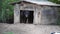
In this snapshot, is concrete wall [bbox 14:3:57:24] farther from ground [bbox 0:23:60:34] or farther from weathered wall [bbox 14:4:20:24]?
ground [bbox 0:23:60:34]

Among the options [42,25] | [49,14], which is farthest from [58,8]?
[42,25]

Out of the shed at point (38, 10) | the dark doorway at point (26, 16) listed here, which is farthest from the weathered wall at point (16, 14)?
the dark doorway at point (26, 16)

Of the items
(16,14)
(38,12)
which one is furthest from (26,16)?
(38,12)

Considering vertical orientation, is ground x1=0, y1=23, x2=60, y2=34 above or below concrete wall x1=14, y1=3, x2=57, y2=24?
below

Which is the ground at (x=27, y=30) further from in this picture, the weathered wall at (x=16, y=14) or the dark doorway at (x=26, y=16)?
the dark doorway at (x=26, y=16)

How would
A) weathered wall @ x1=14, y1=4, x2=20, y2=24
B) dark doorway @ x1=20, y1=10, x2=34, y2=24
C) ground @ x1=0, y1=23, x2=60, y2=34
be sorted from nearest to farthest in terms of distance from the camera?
1. ground @ x1=0, y1=23, x2=60, y2=34
2. weathered wall @ x1=14, y1=4, x2=20, y2=24
3. dark doorway @ x1=20, y1=10, x2=34, y2=24

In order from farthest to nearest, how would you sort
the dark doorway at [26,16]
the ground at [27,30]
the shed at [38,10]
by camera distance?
the dark doorway at [26,16], the shed at [38,10], the ground at [27,30]

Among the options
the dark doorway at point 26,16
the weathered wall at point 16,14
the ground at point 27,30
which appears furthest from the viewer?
the dark doorway at point 26,16

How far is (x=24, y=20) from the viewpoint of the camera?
2059 centimetres

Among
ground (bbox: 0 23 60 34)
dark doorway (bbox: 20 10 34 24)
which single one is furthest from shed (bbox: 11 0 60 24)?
ground (bbox: 0 23 60 34)

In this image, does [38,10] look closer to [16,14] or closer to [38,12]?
[38,12]

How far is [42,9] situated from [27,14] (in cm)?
222

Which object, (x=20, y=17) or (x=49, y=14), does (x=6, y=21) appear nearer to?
(x=20, y=17)

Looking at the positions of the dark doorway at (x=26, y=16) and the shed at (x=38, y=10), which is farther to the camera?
the dark doorway at (x=26, y=16)
